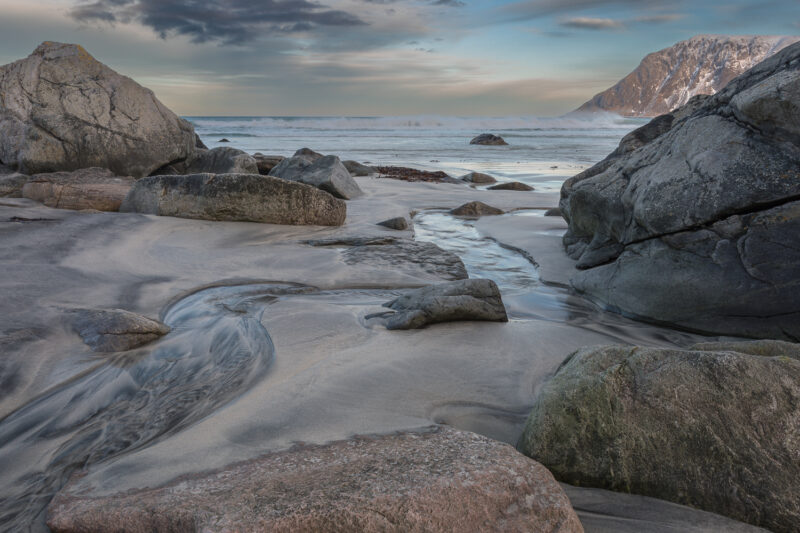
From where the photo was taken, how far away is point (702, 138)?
3639mm

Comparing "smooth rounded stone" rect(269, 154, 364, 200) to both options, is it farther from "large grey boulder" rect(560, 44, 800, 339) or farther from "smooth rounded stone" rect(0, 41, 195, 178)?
"large grey boulder" rect(560, 44, 800, 339)

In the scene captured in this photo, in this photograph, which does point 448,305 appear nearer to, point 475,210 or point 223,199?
point 223,199

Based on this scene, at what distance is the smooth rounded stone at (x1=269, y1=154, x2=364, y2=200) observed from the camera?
27.3ft

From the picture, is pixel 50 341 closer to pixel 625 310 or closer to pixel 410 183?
pixel 625 310

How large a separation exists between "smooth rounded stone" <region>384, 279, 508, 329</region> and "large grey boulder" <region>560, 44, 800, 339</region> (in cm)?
111

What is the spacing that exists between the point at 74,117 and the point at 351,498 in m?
8.29

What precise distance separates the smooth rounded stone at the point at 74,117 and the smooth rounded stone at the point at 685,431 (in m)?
7.94

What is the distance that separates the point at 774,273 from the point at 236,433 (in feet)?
10.1

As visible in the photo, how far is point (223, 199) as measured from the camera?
5.76 metres

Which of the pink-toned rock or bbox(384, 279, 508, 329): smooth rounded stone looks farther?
bbox(384, 279, 508, 329): smooth rounded stone

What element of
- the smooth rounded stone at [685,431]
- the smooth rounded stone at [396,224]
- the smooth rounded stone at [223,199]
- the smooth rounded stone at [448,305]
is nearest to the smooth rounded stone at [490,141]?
the smooth rounded stone at [396,224]

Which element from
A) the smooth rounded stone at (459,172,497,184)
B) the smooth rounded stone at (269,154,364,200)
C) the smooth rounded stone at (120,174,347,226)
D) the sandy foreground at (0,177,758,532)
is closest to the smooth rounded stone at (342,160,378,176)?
the smooth rounded stone at (459,172,497,184)

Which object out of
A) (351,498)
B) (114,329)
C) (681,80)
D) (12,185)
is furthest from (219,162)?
(681,80)

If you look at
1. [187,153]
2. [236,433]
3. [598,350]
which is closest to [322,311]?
[236,433]
